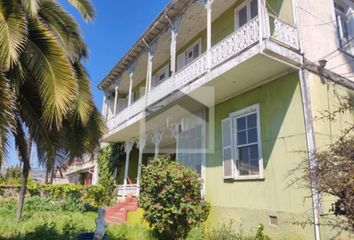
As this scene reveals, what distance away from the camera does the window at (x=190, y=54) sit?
13.7 m

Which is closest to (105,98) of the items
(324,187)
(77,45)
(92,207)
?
(92,207)

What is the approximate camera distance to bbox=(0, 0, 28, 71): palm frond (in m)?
5.57

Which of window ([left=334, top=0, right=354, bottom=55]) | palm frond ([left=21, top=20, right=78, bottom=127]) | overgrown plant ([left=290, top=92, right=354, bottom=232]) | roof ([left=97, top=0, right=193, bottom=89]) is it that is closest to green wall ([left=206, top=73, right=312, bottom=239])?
window ([left=334, top=0, right=354, bottom=55])

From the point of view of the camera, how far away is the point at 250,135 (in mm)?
9750

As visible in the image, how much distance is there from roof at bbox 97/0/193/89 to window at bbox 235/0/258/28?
6.14 feet

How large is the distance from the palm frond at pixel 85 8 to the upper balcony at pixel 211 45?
3.67m

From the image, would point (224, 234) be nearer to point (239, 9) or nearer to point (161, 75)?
point (239, 9)

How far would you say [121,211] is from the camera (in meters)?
14.6

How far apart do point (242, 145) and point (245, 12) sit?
4.95 metres

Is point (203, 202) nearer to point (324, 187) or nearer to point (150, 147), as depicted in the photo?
point (324, 187)

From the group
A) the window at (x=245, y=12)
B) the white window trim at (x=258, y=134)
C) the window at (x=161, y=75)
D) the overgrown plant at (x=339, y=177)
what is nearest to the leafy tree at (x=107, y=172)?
the window at (x=161, y=75)

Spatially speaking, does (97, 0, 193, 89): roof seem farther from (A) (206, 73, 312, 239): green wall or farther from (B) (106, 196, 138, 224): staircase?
(B) (106, 196, 138, 224): staircase

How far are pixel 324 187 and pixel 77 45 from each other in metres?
7.59

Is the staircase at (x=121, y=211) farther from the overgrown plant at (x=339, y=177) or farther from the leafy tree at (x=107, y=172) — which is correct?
the overgrown plant at (x=339, y=177)
